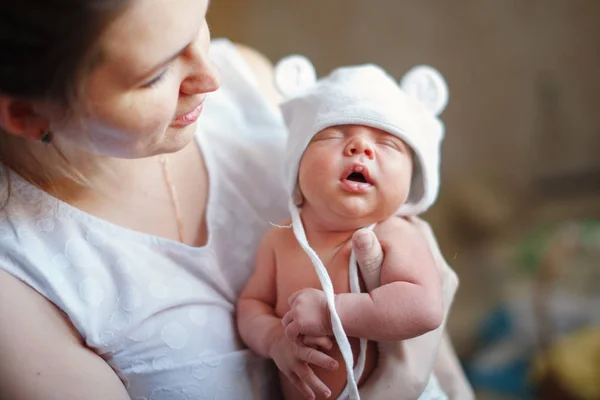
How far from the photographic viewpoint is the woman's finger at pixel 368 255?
2.42 feet

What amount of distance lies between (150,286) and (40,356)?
0.47ft

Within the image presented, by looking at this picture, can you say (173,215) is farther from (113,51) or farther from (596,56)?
(596,56)

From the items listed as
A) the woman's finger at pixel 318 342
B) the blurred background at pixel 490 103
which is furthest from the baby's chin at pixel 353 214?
the blurred background at pixel 490 103

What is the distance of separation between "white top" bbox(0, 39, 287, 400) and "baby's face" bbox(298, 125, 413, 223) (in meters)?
0.16

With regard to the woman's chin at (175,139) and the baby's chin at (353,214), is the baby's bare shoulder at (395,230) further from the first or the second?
the woman's chin at (175,139)

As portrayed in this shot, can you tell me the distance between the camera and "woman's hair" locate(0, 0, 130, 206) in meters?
0.60

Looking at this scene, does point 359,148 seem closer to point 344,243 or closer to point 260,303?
point 344,243

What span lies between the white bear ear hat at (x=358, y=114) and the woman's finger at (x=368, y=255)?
15 mm

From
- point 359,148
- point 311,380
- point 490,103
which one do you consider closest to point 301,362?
point 311,380

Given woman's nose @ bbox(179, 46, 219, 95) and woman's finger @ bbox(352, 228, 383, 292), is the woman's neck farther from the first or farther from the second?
woman's finger @ bbox(352, 228, 383, 292)

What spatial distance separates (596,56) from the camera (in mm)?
2361

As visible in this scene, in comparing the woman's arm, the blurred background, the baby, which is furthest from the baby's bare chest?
the blurred background

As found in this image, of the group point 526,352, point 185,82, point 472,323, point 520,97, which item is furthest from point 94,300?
point 520,97

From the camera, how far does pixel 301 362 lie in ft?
2.45
